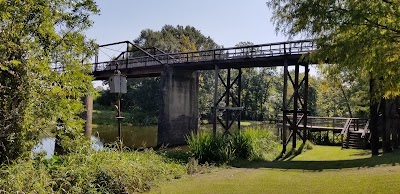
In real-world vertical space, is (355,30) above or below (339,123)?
above

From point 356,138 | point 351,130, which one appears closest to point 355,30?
point 356,138

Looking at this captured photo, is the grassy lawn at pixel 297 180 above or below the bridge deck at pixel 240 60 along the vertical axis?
below

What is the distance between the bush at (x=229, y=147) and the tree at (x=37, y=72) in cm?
583

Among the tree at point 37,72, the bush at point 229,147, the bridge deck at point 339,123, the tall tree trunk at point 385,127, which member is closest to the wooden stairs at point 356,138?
the bridge deck at point 339,123

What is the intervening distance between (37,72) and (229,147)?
828cm

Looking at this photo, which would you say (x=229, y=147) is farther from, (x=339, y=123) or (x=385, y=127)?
(x=339, y=123)

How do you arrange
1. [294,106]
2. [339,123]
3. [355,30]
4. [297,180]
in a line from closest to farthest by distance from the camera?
1. [355,30]
2. [297,180]
3. [294,106]
4. [339,123]

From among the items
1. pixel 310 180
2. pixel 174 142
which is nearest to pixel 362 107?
pixel 174 142

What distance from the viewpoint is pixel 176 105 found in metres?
26.6

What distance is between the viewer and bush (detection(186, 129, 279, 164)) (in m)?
13.2

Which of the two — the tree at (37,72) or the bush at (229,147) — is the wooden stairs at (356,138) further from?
the tree at (37,72)

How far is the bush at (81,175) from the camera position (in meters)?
6.43

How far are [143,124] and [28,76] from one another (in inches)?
1568

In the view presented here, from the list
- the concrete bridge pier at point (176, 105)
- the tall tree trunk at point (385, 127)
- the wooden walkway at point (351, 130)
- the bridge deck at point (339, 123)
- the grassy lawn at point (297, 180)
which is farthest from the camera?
the concrete bridge pier at point (176, 105)
